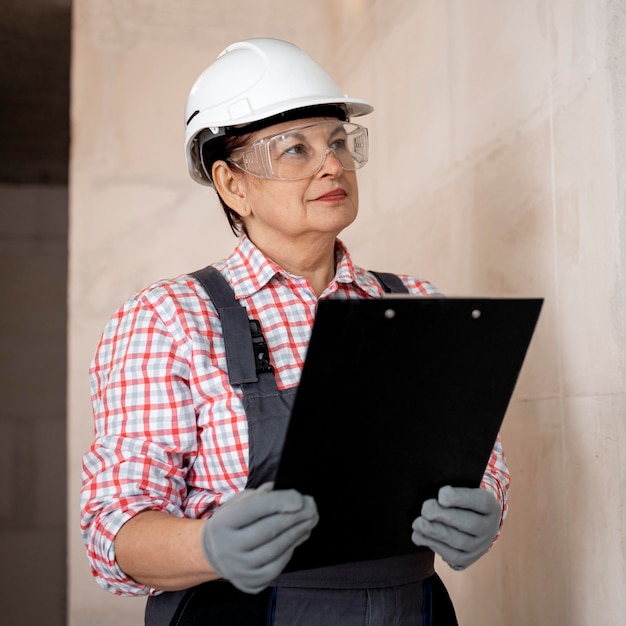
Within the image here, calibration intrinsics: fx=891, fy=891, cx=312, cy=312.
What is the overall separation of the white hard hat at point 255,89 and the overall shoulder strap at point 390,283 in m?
0.36

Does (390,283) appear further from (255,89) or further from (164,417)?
(164,417)

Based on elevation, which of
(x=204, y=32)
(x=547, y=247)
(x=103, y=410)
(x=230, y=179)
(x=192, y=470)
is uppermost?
(x=204, y=32)

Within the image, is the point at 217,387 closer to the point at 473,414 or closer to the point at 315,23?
the point at 473,414

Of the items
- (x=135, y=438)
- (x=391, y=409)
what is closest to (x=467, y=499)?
(x=391, y=409)

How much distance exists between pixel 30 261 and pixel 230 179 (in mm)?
4931

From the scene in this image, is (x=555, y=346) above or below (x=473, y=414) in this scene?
above

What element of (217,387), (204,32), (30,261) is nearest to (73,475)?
(204,32)

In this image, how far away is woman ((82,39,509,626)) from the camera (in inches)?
52.2

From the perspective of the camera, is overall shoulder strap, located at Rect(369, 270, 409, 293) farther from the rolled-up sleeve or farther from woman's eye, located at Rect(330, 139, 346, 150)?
the rolled-up sleeve

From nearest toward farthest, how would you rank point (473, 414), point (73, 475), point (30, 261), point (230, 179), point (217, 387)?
1. point (473, 414)
2. point (217, 387)
3. point (230, 179)
4. point (73, 475)
5. point (30, 261)

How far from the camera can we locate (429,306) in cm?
117

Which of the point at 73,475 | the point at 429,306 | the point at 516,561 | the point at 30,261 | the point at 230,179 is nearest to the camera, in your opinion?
the point at 429,306

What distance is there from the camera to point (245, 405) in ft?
4.86

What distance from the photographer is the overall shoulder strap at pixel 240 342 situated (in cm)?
150
